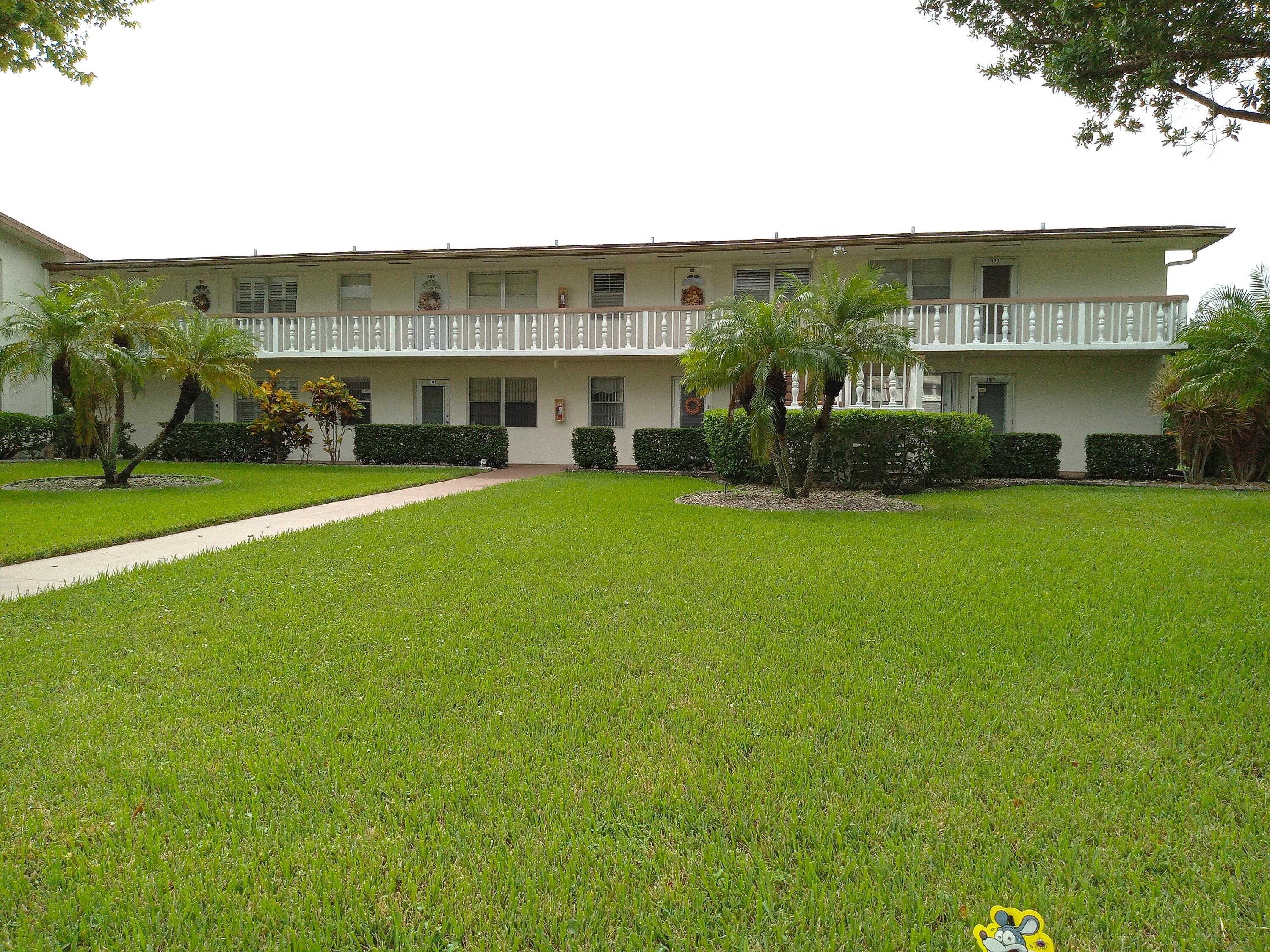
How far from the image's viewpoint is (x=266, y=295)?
2339 cm

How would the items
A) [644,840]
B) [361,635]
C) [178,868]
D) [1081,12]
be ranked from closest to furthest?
[178,868] < [644,840] < [361,635] < [1081,12]

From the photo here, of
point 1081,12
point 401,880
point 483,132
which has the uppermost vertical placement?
point 483,132

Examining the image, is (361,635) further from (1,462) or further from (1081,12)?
(1,462)

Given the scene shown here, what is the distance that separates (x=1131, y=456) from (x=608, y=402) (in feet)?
43.1

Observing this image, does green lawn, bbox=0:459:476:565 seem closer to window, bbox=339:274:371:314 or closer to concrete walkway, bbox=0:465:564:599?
concrete walkway, bbox=0:465:564:599

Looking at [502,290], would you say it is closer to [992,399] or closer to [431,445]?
[431,445]

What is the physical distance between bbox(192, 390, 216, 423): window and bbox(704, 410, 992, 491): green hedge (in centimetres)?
1740

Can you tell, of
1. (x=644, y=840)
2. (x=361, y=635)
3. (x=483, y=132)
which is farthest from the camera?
(x=483, y=132)

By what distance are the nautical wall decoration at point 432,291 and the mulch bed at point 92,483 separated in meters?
9.10

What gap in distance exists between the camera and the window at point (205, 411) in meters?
23.2

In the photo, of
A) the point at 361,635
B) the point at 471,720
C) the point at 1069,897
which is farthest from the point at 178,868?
the point at 1069,897

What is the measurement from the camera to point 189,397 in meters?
14.0

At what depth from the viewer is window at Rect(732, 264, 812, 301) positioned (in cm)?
2112

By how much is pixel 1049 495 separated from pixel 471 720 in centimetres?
1276
